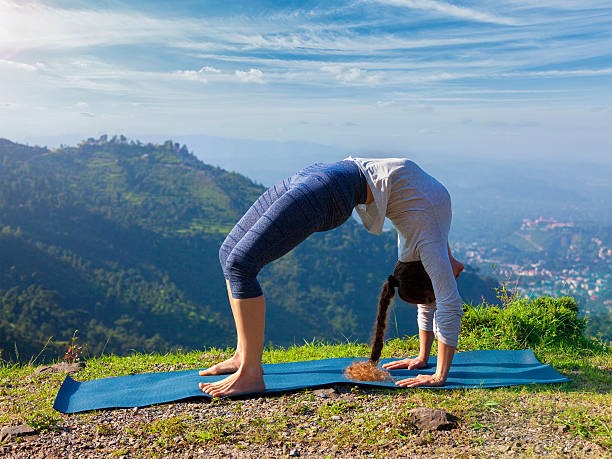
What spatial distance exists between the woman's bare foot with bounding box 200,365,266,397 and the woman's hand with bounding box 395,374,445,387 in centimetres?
86

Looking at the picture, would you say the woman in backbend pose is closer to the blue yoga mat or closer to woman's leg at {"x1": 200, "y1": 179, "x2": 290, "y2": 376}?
woman's leg at {"x1": 200, "y1": 179, "x2": 290, "y2": 376}

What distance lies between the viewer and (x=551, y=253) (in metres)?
114

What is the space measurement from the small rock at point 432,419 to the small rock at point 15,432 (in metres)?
1.99

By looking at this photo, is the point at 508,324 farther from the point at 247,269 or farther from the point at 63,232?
→ the point at 63,232

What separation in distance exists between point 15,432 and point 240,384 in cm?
120

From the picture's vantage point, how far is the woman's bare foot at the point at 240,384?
3500 mm

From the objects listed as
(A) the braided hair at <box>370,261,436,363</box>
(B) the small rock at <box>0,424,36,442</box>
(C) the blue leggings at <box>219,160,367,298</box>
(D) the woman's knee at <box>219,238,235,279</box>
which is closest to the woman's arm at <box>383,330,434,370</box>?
(A) the braided hair at <box>370,261,436,363</box>

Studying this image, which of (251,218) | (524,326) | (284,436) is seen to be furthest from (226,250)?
(524,326)

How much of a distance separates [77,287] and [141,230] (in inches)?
804

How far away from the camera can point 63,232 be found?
71250mm

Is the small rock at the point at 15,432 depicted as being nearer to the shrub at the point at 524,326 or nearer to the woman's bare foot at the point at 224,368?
the woman's bare foot at the point at 224,368

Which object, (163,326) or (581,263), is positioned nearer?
(163,326)

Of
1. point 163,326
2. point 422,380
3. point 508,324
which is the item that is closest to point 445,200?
point 422,380

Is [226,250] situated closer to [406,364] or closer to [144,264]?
[406,364]
